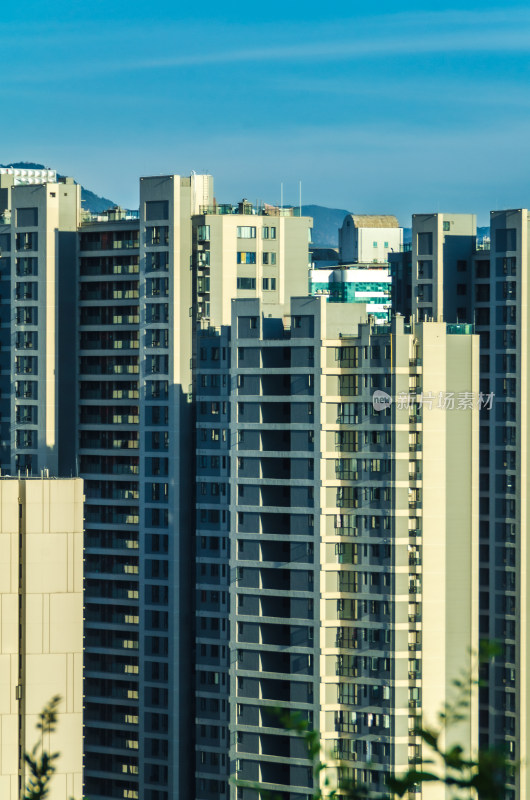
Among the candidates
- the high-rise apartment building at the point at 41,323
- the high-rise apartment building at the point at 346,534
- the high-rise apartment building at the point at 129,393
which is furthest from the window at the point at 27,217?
the high-rise apartment building at the point at 346,534

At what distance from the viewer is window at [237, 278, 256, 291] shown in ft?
339

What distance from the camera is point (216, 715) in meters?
96.8

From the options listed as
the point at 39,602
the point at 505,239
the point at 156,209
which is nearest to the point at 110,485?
the point at 156,209

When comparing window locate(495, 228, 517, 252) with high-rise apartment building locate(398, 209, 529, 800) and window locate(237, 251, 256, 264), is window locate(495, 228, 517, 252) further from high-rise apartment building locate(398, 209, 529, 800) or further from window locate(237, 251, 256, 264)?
window locate(237, 251, 256, 264)

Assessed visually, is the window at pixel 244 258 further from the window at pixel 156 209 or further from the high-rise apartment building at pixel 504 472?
the high-rise apartment building at pixel 504 472

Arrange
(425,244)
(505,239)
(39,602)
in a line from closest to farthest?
(39,602) → (505,239) → (425,244)

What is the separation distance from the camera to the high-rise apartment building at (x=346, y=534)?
8406 cm

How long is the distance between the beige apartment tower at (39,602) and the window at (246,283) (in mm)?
40704

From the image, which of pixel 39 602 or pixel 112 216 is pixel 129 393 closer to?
pixel 112 216

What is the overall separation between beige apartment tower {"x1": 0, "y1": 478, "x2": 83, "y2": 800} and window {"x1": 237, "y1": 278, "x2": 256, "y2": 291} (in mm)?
40704

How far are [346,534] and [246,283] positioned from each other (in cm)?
2499

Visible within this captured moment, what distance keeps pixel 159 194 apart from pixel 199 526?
23.9 metres

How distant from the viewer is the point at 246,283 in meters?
103

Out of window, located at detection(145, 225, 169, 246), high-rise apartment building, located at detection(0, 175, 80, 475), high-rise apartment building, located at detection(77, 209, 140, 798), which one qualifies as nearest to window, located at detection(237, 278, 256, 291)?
window, located at detection(145, 225, 169, 246)
